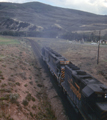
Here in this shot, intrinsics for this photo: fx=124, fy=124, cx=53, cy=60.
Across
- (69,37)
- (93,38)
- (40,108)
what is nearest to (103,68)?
(40,108)

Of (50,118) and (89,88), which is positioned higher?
(89,88)

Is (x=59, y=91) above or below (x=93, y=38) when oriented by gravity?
below

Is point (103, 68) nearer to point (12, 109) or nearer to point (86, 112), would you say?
point (86, 112)

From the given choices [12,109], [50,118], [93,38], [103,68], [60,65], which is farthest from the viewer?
[93,38]

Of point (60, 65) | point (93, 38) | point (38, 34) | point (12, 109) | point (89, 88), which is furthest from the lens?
point (38, 34)

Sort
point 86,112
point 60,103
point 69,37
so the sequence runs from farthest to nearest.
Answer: point 69,37 < point 60,103 < point 86,112

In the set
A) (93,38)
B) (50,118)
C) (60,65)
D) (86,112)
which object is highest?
(93,38)

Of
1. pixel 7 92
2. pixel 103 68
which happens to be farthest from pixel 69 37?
pixel 7 92

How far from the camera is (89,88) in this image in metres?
8.38

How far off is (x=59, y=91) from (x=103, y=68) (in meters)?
13.5

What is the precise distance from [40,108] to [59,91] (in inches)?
197

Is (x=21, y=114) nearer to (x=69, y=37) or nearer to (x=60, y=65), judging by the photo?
(x=60, y=65)

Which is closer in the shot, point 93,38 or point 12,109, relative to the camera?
point 12,109

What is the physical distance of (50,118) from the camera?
1215 centimetres
